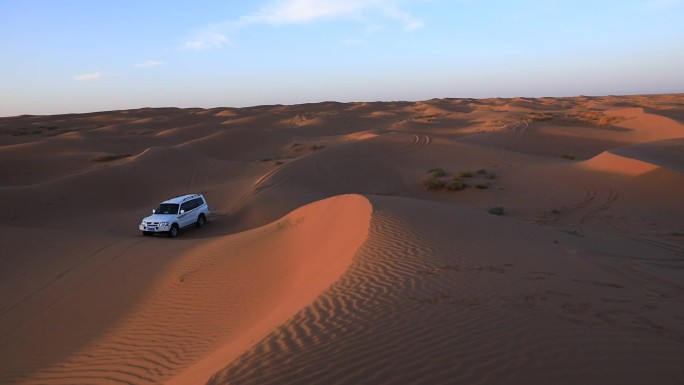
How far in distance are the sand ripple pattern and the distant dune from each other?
0.08 ft

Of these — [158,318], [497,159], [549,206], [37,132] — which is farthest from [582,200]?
[37,132]

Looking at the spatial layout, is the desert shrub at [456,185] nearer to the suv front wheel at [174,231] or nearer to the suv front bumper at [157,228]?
the suv front wheel at [174,231]

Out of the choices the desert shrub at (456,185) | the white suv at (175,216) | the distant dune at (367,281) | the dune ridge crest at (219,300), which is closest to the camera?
the distant dune at (367,281)

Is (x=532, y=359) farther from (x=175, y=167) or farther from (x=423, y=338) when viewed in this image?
(x=175, y=167)

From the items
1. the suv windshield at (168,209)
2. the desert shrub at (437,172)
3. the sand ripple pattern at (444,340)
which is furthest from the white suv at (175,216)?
the sand ripple pattern at (444,340)

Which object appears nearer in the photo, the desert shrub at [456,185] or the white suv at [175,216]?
the white suv at [175,216]

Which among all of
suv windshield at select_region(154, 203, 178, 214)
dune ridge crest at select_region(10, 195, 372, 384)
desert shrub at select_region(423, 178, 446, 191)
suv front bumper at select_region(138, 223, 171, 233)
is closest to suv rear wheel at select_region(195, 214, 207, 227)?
suv windshield at select_region(154, 203, 178, 214)

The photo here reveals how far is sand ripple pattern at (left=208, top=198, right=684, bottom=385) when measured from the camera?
4445 millimetres

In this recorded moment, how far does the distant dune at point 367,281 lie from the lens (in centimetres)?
487

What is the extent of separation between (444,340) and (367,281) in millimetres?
2473

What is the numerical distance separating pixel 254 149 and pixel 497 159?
22.8 m

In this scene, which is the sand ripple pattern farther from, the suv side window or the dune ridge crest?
the suv side window

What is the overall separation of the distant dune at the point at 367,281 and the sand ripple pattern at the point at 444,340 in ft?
0.08

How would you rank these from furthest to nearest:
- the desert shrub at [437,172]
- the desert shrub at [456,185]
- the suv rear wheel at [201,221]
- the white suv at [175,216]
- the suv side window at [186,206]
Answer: the desert shrub at [437,172], the desert shrub at [456,185], the suv rear wheel at [201,221], the suv side window at [186,206], the white suv at [175,216]
